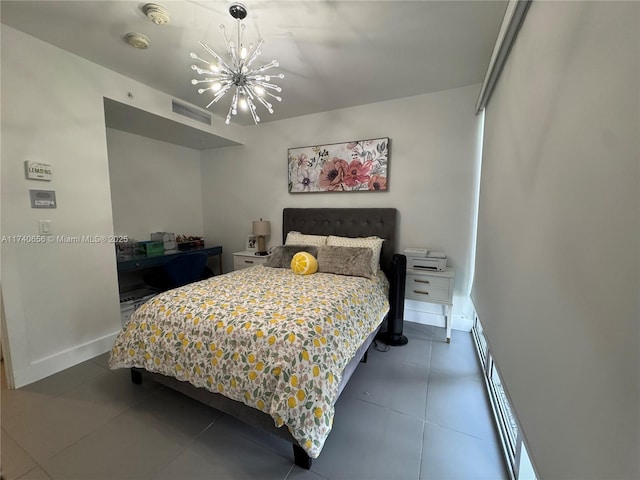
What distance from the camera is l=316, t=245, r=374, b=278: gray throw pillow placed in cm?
244

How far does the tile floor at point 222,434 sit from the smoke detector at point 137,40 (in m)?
2.65

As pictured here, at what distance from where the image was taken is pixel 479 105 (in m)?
2.36

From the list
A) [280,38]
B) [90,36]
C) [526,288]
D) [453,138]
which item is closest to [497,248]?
[526,288]

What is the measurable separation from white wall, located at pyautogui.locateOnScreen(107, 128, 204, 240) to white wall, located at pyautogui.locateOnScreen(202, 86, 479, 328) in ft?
4.61

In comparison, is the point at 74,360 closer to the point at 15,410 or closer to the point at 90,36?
the point at 15,410

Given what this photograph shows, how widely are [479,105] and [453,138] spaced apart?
367 millimetres

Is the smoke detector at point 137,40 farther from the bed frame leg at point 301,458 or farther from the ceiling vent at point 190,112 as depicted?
the bed frame leg at point 301,458

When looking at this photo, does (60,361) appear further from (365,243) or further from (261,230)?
(365,243)

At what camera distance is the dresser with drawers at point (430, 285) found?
8.12 ft

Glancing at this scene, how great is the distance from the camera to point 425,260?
262 centimetres

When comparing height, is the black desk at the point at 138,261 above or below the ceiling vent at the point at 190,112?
below

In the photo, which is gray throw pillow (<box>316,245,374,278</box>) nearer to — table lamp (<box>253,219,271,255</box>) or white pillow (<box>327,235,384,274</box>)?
white pillow (<box>327,235,384,274</box>)

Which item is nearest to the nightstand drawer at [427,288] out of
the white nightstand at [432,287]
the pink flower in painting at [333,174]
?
the white nightstand at [432,287]

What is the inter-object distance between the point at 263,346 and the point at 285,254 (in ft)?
5.10
